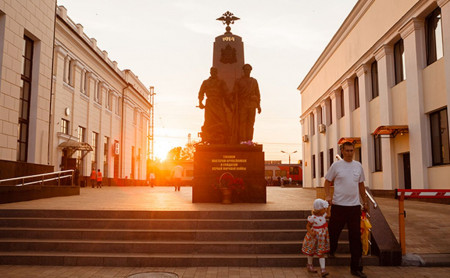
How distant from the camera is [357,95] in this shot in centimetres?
2488

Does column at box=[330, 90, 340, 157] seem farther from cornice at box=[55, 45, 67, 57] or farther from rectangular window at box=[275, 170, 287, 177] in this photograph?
rectangular window at box=[275, 170, 287, 177]

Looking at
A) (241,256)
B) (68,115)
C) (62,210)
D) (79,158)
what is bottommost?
(241,256)

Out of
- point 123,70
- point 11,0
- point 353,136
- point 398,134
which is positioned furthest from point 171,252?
point 123,70

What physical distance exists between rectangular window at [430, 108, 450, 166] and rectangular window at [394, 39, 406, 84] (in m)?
3.35

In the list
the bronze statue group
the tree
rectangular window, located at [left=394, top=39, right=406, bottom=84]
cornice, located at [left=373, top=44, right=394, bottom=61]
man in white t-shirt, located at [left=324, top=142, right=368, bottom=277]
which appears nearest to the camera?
man in white t-shirt, located at [left=324, top=142, right=368, bottom=277]

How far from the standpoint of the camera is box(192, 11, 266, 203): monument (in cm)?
1150

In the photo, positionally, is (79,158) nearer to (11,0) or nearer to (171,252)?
(11,0)

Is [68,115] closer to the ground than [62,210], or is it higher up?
higher up

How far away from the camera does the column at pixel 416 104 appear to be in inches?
625

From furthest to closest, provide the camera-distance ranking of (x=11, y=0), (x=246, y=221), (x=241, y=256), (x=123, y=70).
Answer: (x=123, y=70) → (x=11, y=0) → (x=246, y=221) → (x=241, y=256)

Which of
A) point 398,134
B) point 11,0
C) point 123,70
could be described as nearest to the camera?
point 11,0

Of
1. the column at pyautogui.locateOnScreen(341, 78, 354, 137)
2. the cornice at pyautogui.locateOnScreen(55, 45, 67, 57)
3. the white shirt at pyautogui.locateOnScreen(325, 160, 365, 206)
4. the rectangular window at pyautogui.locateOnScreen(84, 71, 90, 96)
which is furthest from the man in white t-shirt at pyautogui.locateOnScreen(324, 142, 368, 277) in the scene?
the rectangular window at pyautogui.locateOnScreen(84, 71, 90, 96)

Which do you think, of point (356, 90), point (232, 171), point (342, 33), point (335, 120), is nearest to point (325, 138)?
point (335, 120)

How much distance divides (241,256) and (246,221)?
120cm
